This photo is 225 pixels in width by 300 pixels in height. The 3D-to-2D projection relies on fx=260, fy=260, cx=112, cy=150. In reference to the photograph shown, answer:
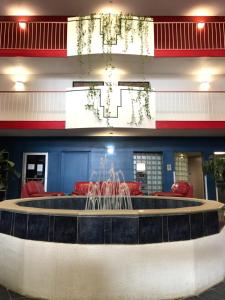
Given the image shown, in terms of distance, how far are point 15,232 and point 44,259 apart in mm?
469

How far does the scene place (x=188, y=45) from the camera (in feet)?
32.2

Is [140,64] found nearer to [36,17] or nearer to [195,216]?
[36,17]

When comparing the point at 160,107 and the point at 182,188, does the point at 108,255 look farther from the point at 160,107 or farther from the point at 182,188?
the point at 160,107

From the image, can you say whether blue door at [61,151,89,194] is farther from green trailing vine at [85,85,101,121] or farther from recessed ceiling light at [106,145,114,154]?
green trailing vine at [85,85,101,121]

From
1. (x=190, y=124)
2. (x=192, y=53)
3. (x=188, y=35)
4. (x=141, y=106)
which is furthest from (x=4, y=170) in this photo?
(x=188, y=35)

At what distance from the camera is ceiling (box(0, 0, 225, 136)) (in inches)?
368

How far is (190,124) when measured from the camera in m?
9.02

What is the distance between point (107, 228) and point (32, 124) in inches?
292

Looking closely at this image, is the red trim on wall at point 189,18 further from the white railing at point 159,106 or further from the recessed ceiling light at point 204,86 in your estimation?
the white railing at point 159,106

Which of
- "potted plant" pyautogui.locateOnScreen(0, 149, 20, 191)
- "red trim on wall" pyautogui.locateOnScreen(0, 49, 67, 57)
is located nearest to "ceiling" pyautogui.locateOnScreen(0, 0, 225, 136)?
"red trim on wall" pyautogui.locateOnScreen(0, 49, 67, 57)

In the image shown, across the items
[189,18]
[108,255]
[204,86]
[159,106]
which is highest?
[189,18]

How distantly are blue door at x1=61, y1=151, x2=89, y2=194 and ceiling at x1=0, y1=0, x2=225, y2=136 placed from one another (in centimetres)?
97

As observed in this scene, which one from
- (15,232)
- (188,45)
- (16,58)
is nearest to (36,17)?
(16,58)

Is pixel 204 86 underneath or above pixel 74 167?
above
